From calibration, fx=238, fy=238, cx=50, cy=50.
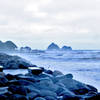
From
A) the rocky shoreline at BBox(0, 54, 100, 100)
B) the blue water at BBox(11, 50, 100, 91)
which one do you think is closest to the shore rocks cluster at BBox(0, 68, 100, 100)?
the rocky shoreline at BBox(0, 54, 100, 100)

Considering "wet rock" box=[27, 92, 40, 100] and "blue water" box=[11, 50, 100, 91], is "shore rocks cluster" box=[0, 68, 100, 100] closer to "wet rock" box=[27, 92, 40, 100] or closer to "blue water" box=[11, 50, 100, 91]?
"wet rock" box=[27, 92, 40, 100]

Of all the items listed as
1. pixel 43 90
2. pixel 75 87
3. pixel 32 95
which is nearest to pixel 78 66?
pixel 75 87

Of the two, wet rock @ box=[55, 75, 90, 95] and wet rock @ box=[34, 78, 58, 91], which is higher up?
wet rock @ box=[34, 78, 58, 91]

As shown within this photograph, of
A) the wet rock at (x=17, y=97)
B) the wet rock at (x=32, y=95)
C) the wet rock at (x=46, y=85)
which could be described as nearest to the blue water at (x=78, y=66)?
the wet rock at (x=46, y=85)

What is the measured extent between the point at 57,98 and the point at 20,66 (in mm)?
10589

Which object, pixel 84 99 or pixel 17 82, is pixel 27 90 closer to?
pixel 17 82

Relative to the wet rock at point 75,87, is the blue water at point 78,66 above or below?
below

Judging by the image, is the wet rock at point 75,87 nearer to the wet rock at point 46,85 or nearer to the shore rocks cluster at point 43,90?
the shore rocks cluster at point 43,90

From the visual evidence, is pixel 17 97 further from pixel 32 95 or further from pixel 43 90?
pixel 43 90

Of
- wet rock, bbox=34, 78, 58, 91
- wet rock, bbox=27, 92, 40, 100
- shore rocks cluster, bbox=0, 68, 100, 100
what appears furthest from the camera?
wet rock, bbox=34, 78, 58, 91

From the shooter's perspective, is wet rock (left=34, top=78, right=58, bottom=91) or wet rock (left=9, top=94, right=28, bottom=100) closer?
wet rock (left=9, top=94, right=28, bottom=100)

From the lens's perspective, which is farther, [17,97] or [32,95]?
[32,95]

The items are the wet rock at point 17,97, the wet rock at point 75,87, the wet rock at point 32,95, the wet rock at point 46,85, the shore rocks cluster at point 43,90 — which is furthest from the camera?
the wet rock at point 75,87

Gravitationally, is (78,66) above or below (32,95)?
below
